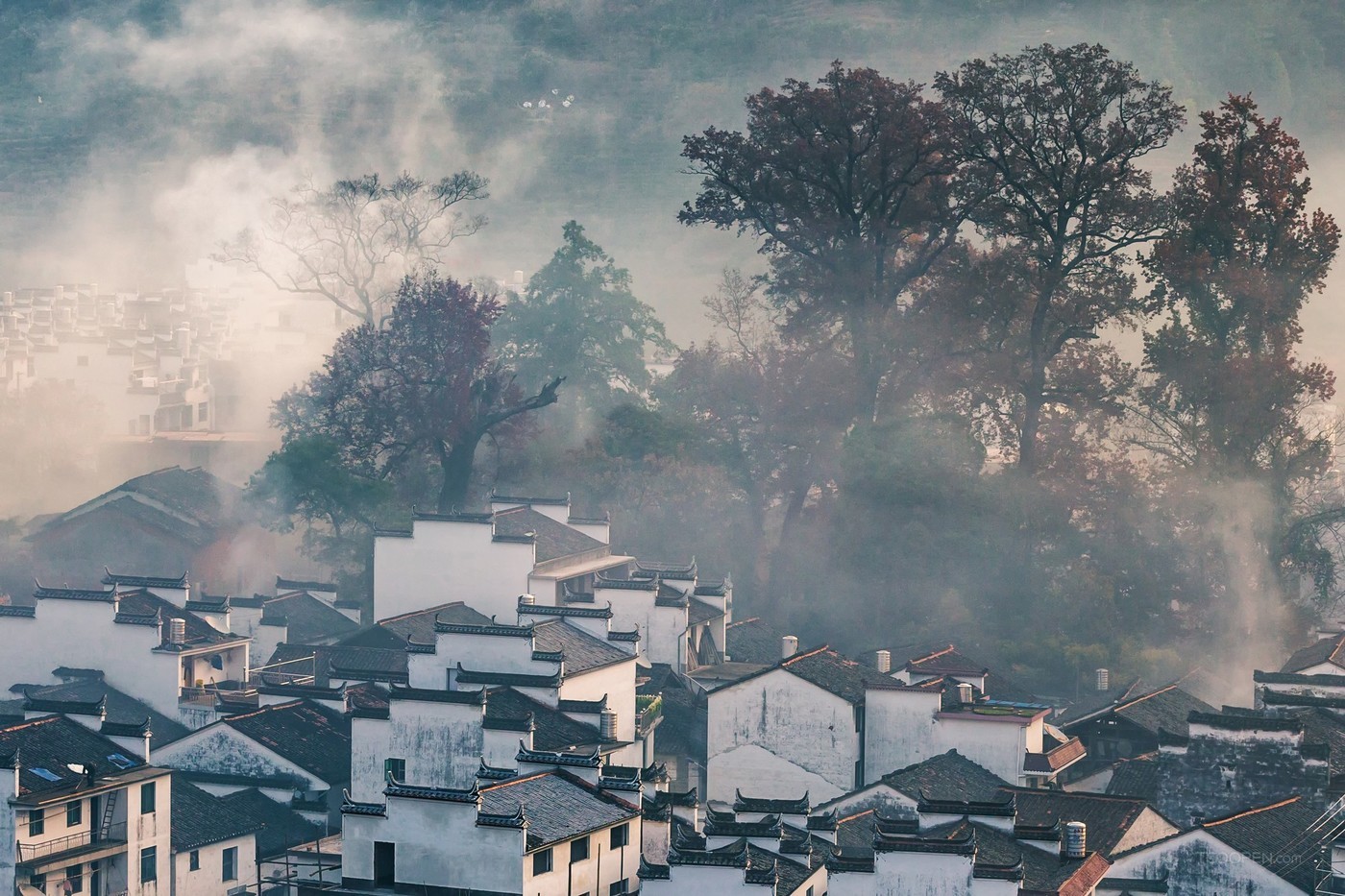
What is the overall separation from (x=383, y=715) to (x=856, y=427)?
27191mm

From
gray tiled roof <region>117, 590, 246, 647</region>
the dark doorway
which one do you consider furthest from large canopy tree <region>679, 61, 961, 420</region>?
the dark doorway

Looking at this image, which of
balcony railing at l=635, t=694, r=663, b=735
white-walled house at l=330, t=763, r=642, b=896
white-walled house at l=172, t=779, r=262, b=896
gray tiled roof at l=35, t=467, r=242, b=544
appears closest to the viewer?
white-walled house at l=330, t=763, r=642, b=896

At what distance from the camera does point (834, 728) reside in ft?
186

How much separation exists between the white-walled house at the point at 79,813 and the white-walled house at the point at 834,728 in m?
14.8

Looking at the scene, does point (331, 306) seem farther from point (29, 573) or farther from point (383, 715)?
point (383, 715)

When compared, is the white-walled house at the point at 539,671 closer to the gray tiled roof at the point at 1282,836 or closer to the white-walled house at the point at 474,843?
the white-walled house at the point at 474,843

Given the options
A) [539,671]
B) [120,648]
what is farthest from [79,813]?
[120,648]

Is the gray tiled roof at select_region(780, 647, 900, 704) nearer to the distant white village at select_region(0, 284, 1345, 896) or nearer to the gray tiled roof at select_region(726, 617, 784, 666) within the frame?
the distant white village at select_region(0, 284, 1345, 896)

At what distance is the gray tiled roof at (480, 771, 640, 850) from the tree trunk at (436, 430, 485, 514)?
120 feet

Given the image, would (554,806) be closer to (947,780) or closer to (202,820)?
(202,820)

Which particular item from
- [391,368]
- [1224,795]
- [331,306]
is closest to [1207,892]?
[1224,795]

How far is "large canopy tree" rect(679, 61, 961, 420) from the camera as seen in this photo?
7588cm

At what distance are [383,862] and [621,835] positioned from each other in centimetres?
467

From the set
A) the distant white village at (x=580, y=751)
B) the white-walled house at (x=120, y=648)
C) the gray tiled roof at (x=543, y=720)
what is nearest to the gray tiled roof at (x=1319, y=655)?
the distant white village at (x=580, y=751)
